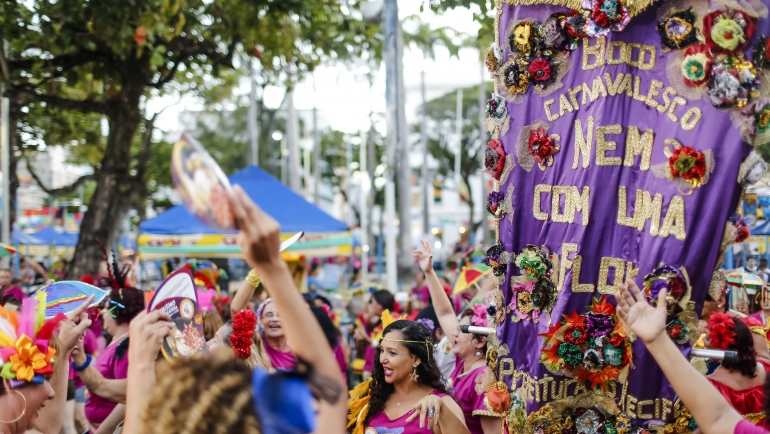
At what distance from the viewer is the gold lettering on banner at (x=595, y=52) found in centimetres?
350

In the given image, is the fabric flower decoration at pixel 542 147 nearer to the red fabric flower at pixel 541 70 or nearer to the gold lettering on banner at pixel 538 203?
the gold lettering on banner at pixel 538 203

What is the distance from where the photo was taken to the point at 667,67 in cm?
334

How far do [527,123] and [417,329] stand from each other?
5.81 feet

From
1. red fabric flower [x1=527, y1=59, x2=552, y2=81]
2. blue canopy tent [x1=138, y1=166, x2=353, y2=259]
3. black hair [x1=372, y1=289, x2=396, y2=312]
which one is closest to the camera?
red fabric flower [x1=527, y1=59, x2=552, y2=81]

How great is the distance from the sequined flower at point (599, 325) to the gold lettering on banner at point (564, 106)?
974 mm

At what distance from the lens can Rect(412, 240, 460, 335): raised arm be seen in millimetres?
5516

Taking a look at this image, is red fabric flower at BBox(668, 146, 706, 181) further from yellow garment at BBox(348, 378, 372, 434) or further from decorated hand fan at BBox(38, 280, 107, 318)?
decorated hand fan at BBox(38, 280, 107, 318)

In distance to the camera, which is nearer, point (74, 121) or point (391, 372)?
point (391, 372)

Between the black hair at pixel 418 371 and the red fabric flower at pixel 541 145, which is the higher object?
the red fabric flower at pixel 541 145

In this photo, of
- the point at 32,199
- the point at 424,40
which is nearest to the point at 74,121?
the point at 424,40

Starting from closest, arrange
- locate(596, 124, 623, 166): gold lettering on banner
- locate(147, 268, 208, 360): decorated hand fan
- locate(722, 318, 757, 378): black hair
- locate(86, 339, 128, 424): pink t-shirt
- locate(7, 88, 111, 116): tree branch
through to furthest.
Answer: locate(147, 268, 208, 360): decorated hand fan < locate(596, 124, 623, 166): gold lettering on banner < locate(722, 318, 757, 378): black hair < locate(86, 339, 128, 424): pink t-shirt < locate(7, 88, 111, 116): tree branch

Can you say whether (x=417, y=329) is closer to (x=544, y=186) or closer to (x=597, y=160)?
(x=544, y=186)

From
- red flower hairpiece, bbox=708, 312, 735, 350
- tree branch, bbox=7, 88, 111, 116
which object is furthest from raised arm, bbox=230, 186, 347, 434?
tree branch, bbox=7, 88, 111, 116

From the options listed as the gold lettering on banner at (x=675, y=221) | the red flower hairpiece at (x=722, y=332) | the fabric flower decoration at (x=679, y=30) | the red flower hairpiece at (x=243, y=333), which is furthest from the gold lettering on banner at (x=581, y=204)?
the red flower hairpiece at (x=243, y=333)
